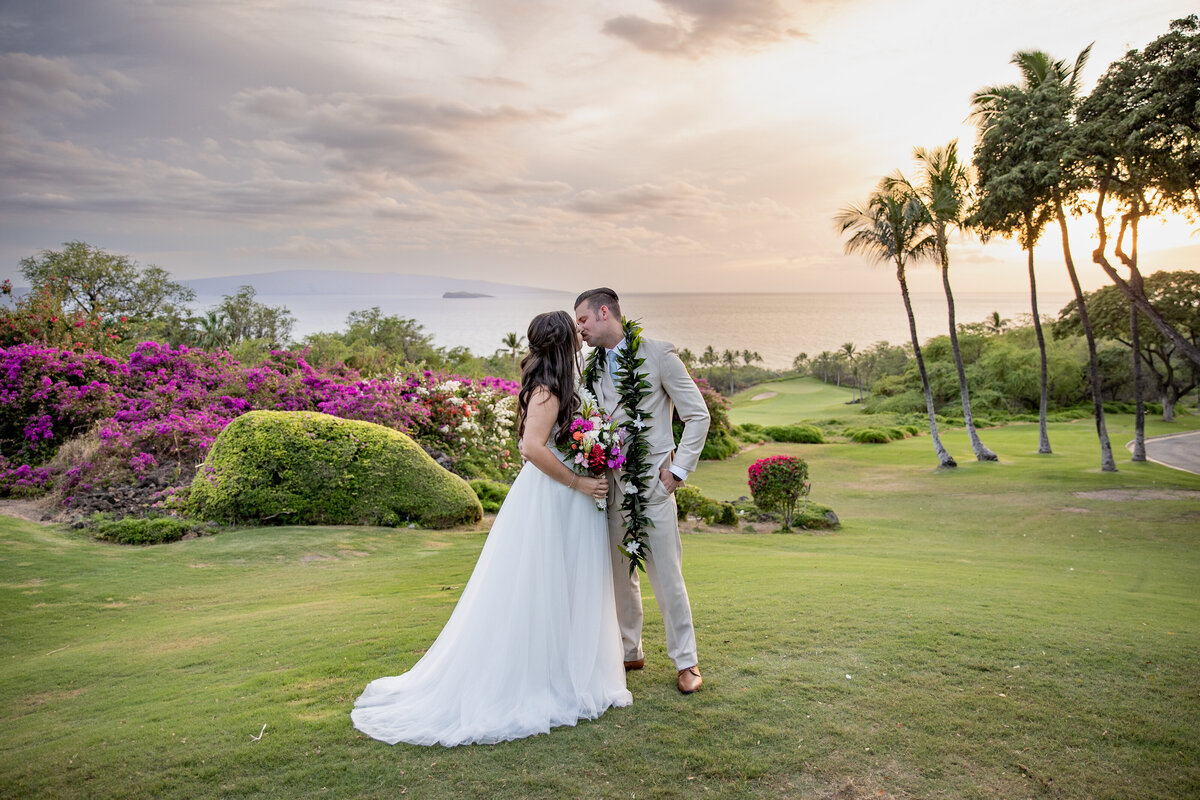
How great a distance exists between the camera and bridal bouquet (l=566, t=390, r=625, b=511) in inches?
164

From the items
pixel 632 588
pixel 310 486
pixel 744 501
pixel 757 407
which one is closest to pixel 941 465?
pixel 744 501

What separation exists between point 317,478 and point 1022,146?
22994 mm

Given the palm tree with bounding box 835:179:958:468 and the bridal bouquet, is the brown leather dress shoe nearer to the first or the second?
the bridal bouquet

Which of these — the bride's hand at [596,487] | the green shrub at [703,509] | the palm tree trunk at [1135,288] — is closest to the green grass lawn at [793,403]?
the palm tree trunk at [1135,288]

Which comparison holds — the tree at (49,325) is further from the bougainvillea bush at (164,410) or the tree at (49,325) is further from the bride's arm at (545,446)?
the bride's arm at (545,446)

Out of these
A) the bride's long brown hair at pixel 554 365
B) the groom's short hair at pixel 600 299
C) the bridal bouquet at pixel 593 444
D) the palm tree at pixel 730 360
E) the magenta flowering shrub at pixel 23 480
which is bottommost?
the magenta flowering shrub at pixel 23 480

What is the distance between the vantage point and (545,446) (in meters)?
4.22

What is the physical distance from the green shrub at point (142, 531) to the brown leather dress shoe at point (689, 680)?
8.83 m

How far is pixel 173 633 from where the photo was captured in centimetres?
602

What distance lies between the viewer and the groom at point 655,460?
433 cm

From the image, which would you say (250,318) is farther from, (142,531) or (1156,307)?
(1156,307)

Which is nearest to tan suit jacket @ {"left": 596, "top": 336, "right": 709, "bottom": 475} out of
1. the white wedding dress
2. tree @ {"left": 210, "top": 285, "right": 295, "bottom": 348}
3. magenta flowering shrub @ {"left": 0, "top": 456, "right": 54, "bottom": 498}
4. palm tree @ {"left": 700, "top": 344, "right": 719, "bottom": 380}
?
the white wedding dress

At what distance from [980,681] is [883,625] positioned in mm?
1061

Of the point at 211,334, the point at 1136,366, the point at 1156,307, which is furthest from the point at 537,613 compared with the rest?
the point at 211,334
